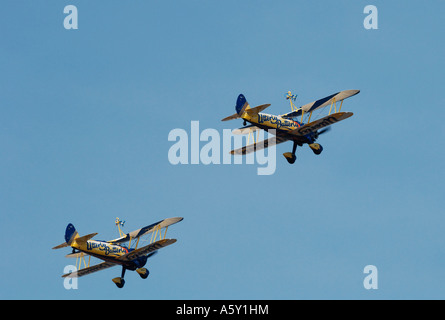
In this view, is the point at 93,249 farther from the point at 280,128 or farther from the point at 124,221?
the point at 280,128

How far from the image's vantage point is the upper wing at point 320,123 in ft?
264

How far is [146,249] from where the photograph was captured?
3452 inches

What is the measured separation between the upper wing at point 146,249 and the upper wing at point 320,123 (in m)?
13.9

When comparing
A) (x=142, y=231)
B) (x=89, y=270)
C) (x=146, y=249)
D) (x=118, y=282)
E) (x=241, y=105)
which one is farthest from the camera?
(x=89, y=270)

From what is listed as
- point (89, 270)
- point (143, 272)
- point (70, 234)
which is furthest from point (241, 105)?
point (89, 270)

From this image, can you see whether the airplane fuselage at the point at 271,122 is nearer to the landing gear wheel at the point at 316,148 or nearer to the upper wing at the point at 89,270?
the landing gear wheel at the point at 316,148

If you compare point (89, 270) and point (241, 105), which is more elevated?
point (241, 105)

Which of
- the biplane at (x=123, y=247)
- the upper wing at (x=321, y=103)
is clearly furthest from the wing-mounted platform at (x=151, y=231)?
the upper wing at (x=321, y=103)

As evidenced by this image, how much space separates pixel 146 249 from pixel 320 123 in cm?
1824

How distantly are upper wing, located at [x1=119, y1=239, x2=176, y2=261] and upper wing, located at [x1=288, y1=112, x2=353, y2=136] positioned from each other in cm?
1391

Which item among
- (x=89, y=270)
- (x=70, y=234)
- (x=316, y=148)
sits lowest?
(x=89, y=270)

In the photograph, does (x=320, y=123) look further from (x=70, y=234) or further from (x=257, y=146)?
(x=70, y=234)

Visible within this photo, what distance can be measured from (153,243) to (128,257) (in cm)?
277
